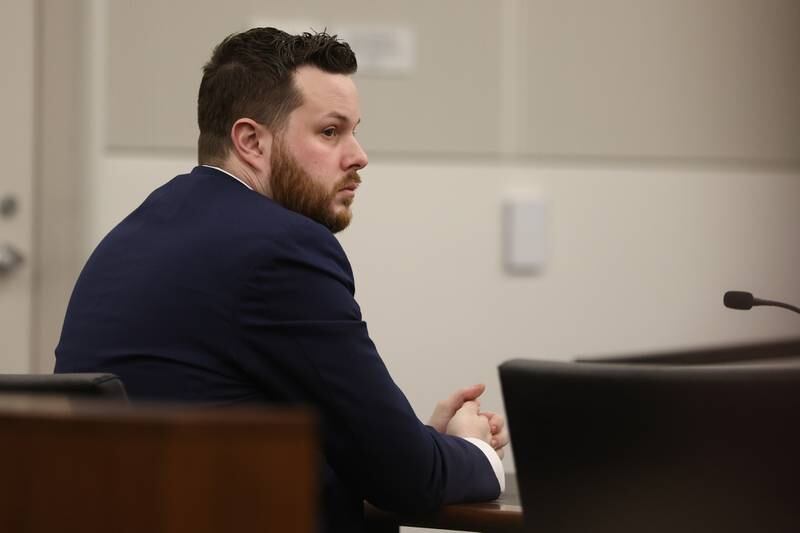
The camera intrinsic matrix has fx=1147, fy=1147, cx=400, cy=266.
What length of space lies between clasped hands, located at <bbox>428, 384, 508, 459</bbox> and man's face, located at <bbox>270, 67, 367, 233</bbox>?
374 millimetres

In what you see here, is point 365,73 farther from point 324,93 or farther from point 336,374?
point 336,374

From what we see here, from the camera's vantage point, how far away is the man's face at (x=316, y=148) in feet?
6.00

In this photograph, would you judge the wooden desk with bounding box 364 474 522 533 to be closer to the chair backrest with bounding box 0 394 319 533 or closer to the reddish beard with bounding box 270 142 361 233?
the reddish beard with bounding box 270 142 361 233

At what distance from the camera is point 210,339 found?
1.53 metres

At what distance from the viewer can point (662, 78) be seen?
3.57 m

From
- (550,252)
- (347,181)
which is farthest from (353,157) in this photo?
(550,252)

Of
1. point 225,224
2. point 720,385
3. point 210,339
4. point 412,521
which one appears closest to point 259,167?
point 225,224

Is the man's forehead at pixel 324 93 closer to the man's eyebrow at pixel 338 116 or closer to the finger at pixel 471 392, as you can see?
the man's eyebrow at pixel 338 116

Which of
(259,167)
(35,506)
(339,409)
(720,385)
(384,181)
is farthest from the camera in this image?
(384,181)

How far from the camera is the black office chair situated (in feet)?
3.74

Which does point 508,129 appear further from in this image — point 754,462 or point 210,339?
point 754,462

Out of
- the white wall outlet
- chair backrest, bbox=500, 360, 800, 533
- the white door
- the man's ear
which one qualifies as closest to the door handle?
the white door

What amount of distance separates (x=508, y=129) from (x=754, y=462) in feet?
8.15

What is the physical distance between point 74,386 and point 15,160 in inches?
91.6
